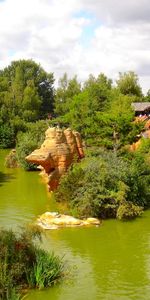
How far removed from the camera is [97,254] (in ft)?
52.6

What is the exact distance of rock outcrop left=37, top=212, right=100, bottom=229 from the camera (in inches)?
752

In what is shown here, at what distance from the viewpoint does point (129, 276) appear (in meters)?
13.9

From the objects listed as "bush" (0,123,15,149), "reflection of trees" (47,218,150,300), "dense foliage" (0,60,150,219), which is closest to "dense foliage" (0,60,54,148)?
A: "bush" (0,123,15,149)

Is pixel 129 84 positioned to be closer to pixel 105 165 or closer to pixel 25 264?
pixel 105 165

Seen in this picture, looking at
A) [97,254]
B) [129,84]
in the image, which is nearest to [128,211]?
[97,254]

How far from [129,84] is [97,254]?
4667cm

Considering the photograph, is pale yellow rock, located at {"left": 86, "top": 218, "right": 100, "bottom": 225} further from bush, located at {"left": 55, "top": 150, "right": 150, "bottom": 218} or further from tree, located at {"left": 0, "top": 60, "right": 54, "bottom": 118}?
tree, located at {"left": 0, "top": 60, "right": 54, "bottom": 118}

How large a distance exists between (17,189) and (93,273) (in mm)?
13947

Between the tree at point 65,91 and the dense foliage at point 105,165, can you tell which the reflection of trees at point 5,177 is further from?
the tree at point 65,91

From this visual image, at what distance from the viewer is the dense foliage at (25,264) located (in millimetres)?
12234

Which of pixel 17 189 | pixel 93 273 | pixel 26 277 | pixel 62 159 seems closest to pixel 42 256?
pixel 26 277

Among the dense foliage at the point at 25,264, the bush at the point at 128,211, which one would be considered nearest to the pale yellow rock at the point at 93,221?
the bush at the point at 128,211

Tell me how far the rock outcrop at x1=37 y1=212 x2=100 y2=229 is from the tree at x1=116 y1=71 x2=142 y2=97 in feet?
137

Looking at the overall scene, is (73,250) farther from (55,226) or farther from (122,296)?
(122,296)
